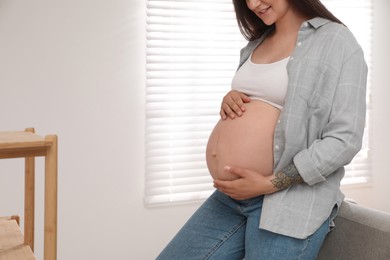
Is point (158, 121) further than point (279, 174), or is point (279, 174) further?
point (158, 121)

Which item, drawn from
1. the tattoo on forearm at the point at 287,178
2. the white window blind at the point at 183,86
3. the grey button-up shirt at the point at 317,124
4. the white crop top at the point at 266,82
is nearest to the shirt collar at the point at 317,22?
the grey button-up shirt at the point at 317,124

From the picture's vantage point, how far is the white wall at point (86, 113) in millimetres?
2779

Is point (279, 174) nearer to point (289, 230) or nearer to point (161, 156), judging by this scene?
point (289, 230)

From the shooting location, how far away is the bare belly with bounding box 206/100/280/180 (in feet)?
5.50

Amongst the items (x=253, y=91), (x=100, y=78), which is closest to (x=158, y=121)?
(x=100, y=78)

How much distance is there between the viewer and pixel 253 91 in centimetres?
176

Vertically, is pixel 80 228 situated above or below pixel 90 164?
below

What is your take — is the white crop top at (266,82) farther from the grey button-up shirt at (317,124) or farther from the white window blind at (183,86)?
the white window blind at (183,86)

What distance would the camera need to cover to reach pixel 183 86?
10.2ft

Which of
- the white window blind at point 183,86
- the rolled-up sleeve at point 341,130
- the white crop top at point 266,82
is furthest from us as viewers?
the white window blind at point 183,86

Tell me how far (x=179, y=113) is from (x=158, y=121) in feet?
0.41

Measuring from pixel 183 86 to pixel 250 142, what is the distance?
1.46 meters

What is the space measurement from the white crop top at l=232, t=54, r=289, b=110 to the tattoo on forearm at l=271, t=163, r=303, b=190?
0.66ft

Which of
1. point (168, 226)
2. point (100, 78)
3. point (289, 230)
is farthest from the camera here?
point (168, 226)
